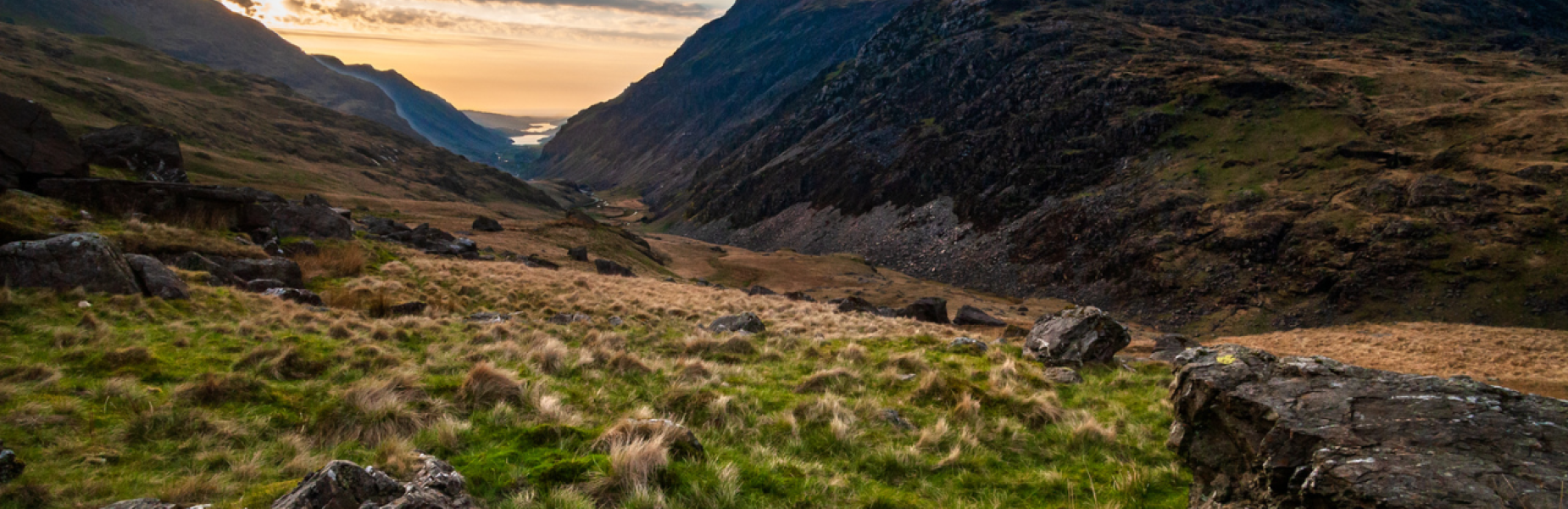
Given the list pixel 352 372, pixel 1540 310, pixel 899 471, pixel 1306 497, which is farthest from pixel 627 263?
pixel 1540 310

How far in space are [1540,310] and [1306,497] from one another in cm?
5068

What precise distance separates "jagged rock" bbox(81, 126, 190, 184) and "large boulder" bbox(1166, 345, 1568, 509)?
124 ft

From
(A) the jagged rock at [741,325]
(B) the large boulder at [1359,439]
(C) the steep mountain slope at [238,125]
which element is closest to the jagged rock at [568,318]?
(A) the jagged rock at [741,325]

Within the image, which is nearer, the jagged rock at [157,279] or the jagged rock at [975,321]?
the jagged rock at [157,279]

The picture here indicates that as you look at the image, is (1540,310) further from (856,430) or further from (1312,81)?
(856,430)

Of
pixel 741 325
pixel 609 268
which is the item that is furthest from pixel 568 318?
pixel 609 268

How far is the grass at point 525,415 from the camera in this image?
5.73 m

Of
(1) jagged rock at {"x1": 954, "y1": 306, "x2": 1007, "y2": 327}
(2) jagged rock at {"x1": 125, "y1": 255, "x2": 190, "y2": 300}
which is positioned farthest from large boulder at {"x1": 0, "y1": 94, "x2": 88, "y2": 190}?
(1) jagged rock at {"x1": 954, "y1": 306, "x2": 1007, "y2": 327}

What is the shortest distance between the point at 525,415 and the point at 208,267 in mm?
13157

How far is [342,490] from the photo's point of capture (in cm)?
441

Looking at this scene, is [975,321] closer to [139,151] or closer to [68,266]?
[68,266]

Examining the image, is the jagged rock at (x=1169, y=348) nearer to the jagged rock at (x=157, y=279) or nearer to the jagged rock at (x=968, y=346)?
the jagged rock at (x=968, y=346)

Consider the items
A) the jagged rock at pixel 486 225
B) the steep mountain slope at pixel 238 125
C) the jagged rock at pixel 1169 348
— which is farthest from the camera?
the steep mountain slope at pixel 238 125

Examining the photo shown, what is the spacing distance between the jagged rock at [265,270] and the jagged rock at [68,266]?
14.8 ft
